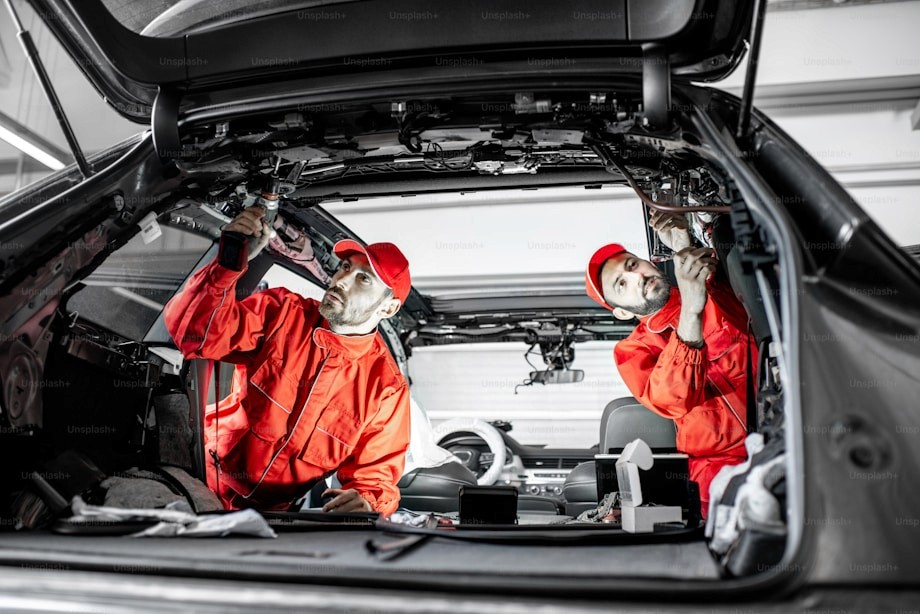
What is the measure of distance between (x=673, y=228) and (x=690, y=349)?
452 mm

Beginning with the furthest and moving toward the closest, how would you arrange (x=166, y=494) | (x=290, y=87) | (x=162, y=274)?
(x=162, y=274) → (x=166, y=494) → (x=290, y=87)

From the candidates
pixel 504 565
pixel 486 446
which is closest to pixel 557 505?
pixel 486 446

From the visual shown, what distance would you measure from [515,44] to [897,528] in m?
1.17

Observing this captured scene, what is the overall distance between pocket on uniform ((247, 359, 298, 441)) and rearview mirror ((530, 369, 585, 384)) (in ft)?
5.45

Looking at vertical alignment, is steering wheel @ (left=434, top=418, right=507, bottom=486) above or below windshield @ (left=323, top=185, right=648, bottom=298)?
below

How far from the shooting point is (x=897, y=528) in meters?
0.90

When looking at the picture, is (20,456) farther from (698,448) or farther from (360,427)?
(698,448)

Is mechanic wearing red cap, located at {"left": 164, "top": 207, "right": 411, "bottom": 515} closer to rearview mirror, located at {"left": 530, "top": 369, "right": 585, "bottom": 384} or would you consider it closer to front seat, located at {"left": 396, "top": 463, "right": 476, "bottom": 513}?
front seat, located at {"left": 396, "top": 463, "right": 476, "bottom": 513}

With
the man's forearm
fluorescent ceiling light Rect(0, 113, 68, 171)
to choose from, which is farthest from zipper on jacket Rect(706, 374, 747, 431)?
fluorescent ceiling light Rect(0, 113, 68, 171)

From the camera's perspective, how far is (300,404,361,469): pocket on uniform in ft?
8.12

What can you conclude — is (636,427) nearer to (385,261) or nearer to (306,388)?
(385,261)

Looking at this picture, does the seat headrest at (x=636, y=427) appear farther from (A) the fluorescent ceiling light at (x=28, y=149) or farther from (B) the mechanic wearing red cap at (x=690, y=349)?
(A) the fluorescent ceiling light at (x=28, y=149)

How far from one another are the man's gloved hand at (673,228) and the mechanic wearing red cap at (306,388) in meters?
1.11

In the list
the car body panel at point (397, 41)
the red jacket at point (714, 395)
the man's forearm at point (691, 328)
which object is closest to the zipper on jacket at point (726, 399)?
the red jacket at point (714, 395)
